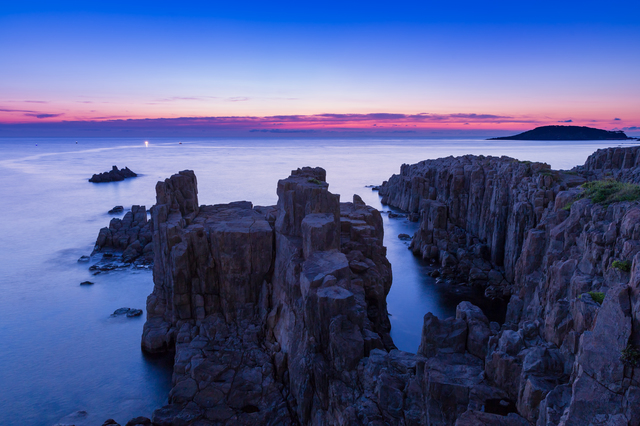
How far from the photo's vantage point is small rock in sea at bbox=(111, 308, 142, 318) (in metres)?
44.4

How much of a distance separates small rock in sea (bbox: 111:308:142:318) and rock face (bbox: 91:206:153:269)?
12706 mm

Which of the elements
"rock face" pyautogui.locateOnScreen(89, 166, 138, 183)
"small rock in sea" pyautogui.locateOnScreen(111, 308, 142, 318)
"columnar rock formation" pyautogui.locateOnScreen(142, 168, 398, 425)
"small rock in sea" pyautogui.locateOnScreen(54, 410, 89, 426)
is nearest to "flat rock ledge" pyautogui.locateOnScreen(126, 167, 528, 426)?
"columnar rock formation" pyautogui.locateOnScreen(142, 168, 398, 425)

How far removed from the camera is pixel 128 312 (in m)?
44.9

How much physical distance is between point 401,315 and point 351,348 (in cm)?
2554

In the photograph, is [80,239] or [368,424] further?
[80,239]

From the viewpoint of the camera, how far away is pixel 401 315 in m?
45.1

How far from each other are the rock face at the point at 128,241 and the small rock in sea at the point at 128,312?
12.7 meters

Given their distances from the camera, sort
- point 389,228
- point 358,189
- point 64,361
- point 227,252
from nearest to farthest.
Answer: point 227,252
point 64,361
point 389,228
point 358,189

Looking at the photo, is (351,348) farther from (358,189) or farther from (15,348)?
(358,189)

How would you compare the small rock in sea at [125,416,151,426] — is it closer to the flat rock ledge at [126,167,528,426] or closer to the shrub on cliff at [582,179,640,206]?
the flat rock ledge at [126,167,528,426]

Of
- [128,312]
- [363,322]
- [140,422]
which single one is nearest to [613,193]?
[363,322]

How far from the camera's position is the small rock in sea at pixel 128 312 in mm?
44400

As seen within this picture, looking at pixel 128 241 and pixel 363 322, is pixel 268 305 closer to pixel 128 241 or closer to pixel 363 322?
pixel 363 322

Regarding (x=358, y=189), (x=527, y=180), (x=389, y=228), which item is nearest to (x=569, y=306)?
(x=527, y=180)
